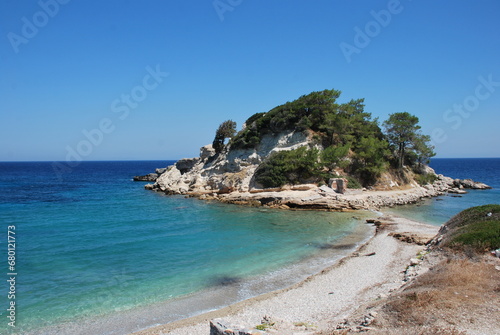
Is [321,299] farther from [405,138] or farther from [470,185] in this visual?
[470,185]

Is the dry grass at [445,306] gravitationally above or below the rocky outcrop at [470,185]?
below

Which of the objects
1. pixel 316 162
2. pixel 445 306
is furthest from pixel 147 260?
pixel 316 162

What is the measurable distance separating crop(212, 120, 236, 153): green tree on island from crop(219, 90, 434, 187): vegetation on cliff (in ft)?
0.57

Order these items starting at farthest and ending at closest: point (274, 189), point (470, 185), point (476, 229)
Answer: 1. point (470, 185)
2. point (274, 189)
3. point (476, 229)

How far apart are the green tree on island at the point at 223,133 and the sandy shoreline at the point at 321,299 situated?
37.8 meters

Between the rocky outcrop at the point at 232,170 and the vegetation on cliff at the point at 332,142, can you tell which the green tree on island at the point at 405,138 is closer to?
the vegetation on cliff at the point at 332,142

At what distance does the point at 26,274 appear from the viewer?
587 inches

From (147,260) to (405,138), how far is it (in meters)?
44.3

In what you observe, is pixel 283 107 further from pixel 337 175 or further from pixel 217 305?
pixel 217 305

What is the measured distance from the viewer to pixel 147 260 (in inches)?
682

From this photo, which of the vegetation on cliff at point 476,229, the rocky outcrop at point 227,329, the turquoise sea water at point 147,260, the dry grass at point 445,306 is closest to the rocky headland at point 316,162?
the turquoise sea water at point 147,260

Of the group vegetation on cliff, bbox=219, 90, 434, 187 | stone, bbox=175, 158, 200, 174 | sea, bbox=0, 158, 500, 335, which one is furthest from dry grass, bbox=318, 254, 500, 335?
Result: stone, bbox=175, 158, 200, 174

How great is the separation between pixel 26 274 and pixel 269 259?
11.9m

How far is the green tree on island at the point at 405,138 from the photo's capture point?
4850cm
